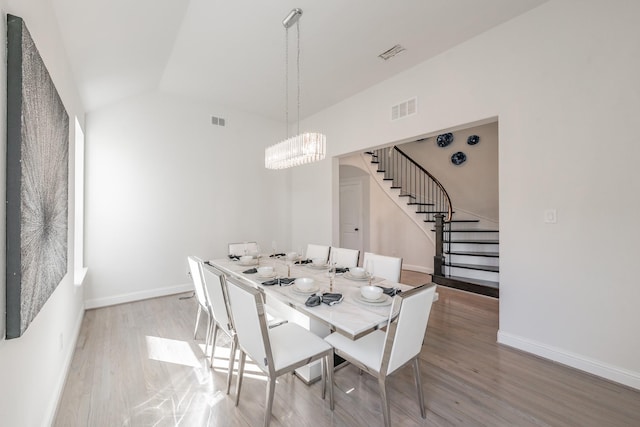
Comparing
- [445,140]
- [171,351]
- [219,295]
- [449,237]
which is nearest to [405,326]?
[219,295]

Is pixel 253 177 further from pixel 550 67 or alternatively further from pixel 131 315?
pixel 550 67

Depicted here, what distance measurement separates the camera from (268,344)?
1.58m

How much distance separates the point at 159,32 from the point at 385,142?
9.34 ft

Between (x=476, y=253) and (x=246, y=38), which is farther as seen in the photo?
(x=476, y=253)

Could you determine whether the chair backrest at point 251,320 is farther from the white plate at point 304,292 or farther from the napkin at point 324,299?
the white plate at point 304,292

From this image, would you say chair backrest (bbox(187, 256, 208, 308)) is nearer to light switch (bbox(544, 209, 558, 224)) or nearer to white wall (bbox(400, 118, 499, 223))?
light switch (bbox(544, 209, 558, 224))

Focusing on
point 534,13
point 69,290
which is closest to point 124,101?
point 69,290

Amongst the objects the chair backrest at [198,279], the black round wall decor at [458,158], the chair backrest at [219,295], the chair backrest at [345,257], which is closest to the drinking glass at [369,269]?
the chair backrest at [345,257]

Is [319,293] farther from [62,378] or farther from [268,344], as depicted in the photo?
[62,378]

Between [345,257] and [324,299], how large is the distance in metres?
1.38

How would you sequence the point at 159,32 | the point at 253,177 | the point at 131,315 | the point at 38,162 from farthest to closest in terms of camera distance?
the point at 253,177 → the point at 131,315 → the point at 159,32 → the point at 38,162

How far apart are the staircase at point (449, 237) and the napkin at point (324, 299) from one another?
287cm

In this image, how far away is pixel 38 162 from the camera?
137 centimetres

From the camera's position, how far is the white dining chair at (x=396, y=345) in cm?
151
